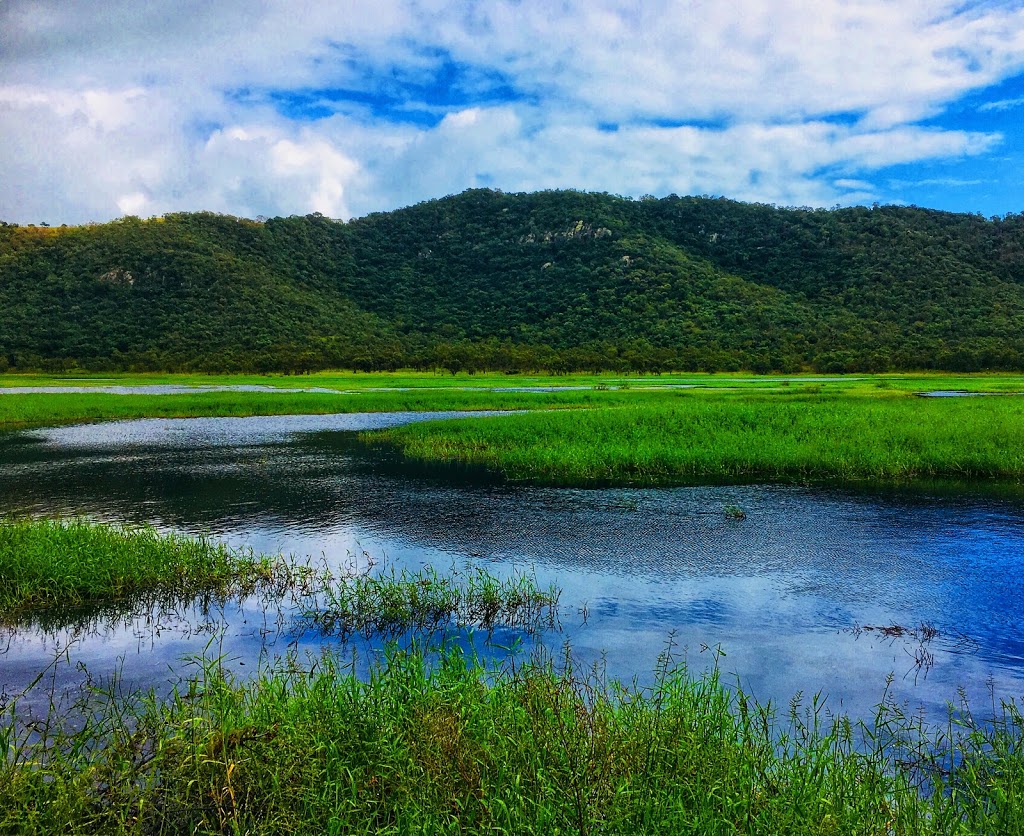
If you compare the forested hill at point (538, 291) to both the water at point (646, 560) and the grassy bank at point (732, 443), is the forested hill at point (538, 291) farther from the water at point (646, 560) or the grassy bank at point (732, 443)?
the water at point (646, 560)

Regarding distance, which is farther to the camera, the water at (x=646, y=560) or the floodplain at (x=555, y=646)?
the water at (x=646, y=560)

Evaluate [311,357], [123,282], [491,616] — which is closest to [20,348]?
[123,282]

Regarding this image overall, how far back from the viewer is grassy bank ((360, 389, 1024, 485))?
76.2 feet

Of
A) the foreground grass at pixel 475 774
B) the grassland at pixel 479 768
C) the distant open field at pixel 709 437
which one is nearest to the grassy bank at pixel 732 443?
the distant open field at pixel 709 437

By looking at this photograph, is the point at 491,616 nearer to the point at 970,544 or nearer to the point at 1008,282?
the point at 970,544

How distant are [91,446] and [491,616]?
28.6 metres

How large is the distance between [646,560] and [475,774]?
907 cm

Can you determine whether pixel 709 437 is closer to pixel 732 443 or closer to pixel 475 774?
pixel 732 443

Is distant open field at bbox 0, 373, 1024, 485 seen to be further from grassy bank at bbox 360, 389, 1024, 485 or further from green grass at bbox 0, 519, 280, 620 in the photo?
green grass at bbox 0, 519, 280, 620

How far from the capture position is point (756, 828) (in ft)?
16.6

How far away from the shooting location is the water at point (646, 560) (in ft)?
30.5

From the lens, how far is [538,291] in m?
114

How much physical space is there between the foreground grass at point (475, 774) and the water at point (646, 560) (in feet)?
7.46

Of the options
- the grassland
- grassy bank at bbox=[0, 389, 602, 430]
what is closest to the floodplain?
the grassland
